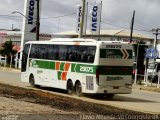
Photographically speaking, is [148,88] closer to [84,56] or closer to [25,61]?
[25,61]

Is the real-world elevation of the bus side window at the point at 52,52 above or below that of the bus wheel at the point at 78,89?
above

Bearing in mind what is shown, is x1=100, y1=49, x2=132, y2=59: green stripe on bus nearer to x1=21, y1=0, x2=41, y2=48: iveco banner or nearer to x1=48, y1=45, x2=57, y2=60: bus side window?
x1=48, y1=45, x2=57, y2=60: bus side window

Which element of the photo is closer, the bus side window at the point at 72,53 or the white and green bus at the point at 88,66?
the white and green bus at the point at 88,66

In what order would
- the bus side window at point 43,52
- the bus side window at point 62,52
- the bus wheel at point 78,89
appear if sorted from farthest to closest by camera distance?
the bus side window at point 43,52 → the bus side window at point 62,52 → the bus wheel at point 78,89

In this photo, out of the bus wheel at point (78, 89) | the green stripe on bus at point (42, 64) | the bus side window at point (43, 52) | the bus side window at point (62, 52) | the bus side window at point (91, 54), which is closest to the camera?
the bus side window at point (91, 54)

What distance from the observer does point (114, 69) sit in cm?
2333

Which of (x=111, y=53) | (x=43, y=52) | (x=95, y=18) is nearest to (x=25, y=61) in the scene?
(x=43, y=52)

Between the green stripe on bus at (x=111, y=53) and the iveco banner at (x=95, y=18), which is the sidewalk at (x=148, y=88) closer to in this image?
the green stripe on bus at (x=111, y=53)

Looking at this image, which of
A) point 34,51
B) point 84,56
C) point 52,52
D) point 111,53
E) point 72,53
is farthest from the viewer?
point 34,51

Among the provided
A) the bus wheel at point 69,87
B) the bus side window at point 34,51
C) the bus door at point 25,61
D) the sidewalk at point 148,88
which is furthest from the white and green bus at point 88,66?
the sidewalk at point 148,88

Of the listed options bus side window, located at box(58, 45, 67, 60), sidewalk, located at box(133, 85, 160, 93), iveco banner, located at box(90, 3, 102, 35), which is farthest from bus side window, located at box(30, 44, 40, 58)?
iveco banner, located at box(90, 3, 102, 35)

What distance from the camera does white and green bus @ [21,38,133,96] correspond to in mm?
23172

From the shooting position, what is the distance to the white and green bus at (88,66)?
23.2 meters

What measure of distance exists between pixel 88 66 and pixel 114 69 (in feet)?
4.11
